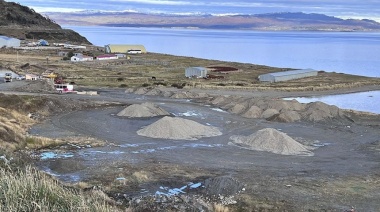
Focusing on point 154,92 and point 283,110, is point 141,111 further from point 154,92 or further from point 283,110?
point 154,92

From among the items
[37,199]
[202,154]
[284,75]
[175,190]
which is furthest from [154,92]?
[37,199]

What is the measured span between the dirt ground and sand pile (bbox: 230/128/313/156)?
2.51ft

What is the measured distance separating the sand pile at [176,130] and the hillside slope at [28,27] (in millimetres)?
108252

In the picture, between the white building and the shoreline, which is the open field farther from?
the white building

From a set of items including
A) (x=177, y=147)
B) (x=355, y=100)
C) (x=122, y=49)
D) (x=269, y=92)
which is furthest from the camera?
(x=122, y=49)

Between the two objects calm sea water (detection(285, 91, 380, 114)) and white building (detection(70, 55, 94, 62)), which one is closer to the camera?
calm sea water (detection(285, 91, 380, 114))

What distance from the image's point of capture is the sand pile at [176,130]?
92.3 ft

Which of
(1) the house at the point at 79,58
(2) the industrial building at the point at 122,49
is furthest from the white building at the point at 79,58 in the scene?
(2) the industrial building at the point at 122,49

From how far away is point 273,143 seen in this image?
25781 mm

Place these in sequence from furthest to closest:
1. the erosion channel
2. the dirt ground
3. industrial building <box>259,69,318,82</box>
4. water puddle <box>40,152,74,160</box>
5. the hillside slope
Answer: the hillside slope, industrial building <box>259,69,318,82</box>, water puddle <box>40,152,74,160</box>, the erosion channel, the dirt ground

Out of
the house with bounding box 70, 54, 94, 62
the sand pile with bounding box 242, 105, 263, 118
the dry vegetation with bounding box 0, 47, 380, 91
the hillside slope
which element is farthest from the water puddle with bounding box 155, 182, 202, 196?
the hillside slope

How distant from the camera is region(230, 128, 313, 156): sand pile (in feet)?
82.8

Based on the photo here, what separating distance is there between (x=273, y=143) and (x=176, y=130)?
6207 millimetres

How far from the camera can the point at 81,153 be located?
23.6 m
